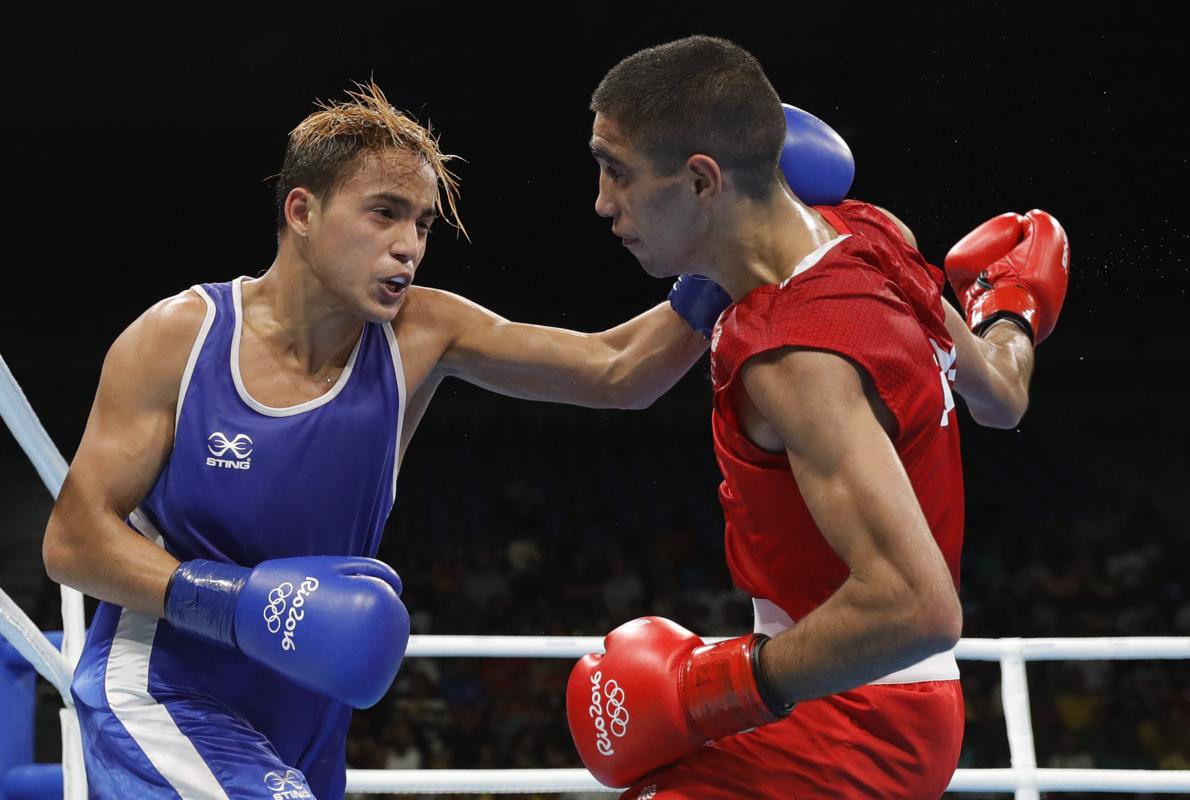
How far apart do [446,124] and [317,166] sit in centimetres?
735

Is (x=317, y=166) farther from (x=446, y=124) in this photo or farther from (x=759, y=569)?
(x=446, y=124)

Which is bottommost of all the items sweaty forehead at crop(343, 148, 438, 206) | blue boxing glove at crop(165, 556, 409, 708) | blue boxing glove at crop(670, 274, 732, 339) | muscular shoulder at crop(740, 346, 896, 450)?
blue boxing glove at crop(165, 556, 409, 708)

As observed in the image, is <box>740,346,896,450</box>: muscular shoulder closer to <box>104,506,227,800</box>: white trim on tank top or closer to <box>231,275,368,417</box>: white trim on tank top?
<box>231,275,368,417</box>: white trim on tank top

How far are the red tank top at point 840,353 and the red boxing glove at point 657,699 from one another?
14 cm

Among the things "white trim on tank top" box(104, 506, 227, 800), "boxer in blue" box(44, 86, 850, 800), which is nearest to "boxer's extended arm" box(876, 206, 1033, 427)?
"boxer in blue" box(44, 86, 850, 800)

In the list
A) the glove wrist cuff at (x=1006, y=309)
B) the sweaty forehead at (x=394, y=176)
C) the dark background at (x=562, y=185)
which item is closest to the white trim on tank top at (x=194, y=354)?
the sweaty forehead at (x=394, y=176)

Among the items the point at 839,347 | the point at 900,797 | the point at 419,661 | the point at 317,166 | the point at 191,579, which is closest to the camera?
the point at 839,347

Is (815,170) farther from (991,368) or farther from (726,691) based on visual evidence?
(726,691)

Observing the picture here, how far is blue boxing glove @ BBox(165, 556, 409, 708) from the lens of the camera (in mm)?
1981

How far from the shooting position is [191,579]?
2045 mm

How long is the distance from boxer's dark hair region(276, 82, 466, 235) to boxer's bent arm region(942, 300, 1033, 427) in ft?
2.87

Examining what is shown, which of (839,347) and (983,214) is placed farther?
(983,214)

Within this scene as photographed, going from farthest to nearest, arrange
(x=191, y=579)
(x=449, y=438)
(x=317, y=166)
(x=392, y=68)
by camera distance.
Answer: (x=449, y=438)
(x=392, y=68)
(x=317, y=166)
(x=191, y=579)

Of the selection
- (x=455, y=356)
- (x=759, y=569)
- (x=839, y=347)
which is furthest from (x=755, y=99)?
(x=455, y=356)
